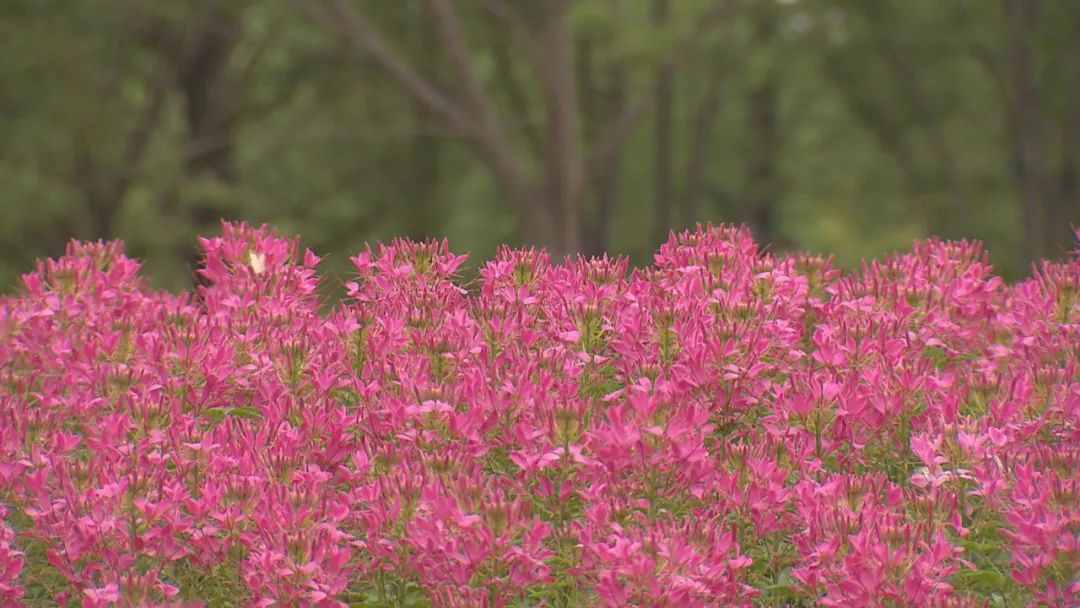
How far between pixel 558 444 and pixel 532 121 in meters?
21.9

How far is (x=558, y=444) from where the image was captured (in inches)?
153

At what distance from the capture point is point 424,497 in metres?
3.61

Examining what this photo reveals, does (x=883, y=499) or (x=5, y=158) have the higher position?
(x=5, y=158)

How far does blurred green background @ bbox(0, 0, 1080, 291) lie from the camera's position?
20984 mm

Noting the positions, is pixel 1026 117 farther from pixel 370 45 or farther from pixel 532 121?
pixel 370 45

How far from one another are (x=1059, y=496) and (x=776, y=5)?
63.3 ft

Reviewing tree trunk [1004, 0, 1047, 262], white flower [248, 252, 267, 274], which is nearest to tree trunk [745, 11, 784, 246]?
tree trunk [1004, 0, 1047, 262]

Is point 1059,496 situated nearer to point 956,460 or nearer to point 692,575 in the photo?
point 956,460

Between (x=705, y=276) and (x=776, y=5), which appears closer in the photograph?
(x=705, y=276)

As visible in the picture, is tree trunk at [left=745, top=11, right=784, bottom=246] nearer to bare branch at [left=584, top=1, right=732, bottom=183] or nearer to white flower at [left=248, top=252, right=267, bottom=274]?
bare branch at [left=584, top=1, right=732, bottom=183]

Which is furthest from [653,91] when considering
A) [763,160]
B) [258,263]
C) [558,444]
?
[558,444]

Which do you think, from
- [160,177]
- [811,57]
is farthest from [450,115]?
[811,57]

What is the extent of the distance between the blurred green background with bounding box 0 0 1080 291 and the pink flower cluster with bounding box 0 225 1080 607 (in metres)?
14.6

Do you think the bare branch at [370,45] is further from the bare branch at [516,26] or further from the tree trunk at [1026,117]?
the tree trunk at [1026,117]
